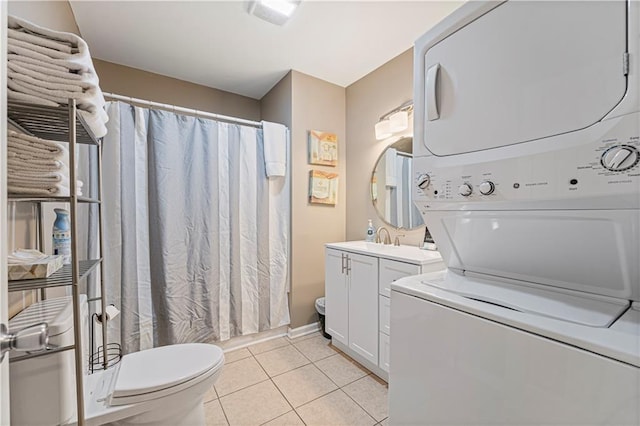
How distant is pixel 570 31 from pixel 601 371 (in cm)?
74

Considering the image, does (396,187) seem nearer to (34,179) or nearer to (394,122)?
(394,122)

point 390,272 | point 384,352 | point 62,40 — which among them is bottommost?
point 384,352

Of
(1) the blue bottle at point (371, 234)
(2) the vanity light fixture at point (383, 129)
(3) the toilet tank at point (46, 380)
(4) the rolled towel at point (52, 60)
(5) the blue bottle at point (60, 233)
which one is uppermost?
(2) the vanity light fixture at point (383, 129)

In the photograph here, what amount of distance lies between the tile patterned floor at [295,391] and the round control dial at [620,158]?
1.55m

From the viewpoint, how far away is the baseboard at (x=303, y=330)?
2.45 m

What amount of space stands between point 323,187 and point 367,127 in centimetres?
71

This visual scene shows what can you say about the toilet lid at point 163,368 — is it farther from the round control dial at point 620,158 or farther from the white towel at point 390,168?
the white towel at point 390,168

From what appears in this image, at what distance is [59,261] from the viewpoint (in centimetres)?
102

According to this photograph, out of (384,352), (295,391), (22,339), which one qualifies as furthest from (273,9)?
(295,391)

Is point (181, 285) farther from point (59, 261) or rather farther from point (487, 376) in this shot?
point (487, 376)

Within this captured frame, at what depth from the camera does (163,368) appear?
3.96 ft

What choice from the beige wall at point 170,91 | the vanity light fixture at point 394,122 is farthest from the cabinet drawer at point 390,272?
the beige wall at point 170,91

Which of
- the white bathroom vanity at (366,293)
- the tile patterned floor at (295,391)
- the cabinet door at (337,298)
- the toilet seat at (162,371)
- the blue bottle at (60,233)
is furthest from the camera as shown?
the cabinet door at (337,298)

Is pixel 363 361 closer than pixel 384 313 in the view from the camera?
No
